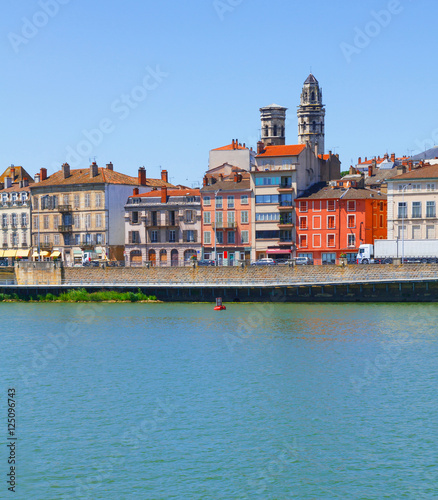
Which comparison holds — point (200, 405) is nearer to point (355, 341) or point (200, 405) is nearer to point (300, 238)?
point (355, 341)

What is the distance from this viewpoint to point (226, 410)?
34062 millimetres

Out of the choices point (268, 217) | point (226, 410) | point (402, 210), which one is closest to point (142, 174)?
point (268, 217)

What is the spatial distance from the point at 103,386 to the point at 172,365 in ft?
18.5

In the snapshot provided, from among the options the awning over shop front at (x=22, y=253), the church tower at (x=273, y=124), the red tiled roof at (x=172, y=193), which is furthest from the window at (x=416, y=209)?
the church tower at (x=273, y=124)

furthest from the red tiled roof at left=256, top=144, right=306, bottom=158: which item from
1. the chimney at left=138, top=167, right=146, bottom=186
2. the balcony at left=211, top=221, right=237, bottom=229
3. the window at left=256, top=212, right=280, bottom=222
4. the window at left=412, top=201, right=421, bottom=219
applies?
the chimney at left=138, top=167, right=146, bottom=186

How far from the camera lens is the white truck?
76.0m

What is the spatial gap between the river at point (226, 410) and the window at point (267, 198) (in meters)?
35.5

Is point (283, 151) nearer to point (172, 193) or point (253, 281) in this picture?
point (172, 193)

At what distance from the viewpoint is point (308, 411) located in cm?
3353

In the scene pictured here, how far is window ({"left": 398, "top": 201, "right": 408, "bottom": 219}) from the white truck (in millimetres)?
7573

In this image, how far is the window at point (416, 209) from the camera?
279 feet

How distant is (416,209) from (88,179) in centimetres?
4083

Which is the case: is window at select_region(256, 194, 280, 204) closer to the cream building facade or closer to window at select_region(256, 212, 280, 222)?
window at select_region(256, 212, 280, 222)

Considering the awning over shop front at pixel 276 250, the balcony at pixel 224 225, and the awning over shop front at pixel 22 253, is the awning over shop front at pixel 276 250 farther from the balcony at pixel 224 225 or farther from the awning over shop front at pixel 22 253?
the awning over shop front at pixel 22 253
